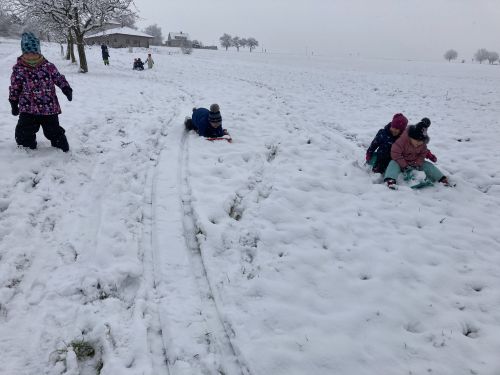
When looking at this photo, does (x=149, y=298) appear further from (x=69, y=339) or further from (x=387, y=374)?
(x=387, y=374)

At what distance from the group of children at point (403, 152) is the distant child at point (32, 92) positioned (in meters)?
5.88

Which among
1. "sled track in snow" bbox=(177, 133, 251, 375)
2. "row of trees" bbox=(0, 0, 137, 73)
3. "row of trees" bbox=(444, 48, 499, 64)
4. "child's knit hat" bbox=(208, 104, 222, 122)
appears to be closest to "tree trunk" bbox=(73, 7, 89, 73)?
"row of trees" bbox=(0, 0, 137, 73)

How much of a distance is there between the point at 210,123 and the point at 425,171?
15.5ft

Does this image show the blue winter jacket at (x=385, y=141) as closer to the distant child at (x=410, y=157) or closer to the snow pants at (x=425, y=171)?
the distant child at (x=410, y=157)

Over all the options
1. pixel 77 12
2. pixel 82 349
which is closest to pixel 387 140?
pixel 82 349

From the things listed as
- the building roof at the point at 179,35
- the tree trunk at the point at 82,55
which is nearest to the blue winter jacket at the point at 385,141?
the tree trunk at the point at 82,55

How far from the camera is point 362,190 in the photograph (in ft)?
19.6

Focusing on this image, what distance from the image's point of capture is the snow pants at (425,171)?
20.1 ft

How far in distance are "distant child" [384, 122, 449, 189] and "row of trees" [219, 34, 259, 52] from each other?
13111 centimetres

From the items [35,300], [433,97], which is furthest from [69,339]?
[433,97]

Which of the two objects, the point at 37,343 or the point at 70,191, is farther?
the point at 70,191

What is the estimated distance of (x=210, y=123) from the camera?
8258mm

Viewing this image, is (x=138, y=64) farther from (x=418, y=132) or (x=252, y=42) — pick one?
(x=252, y=42)

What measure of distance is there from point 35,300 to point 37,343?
54 cm
